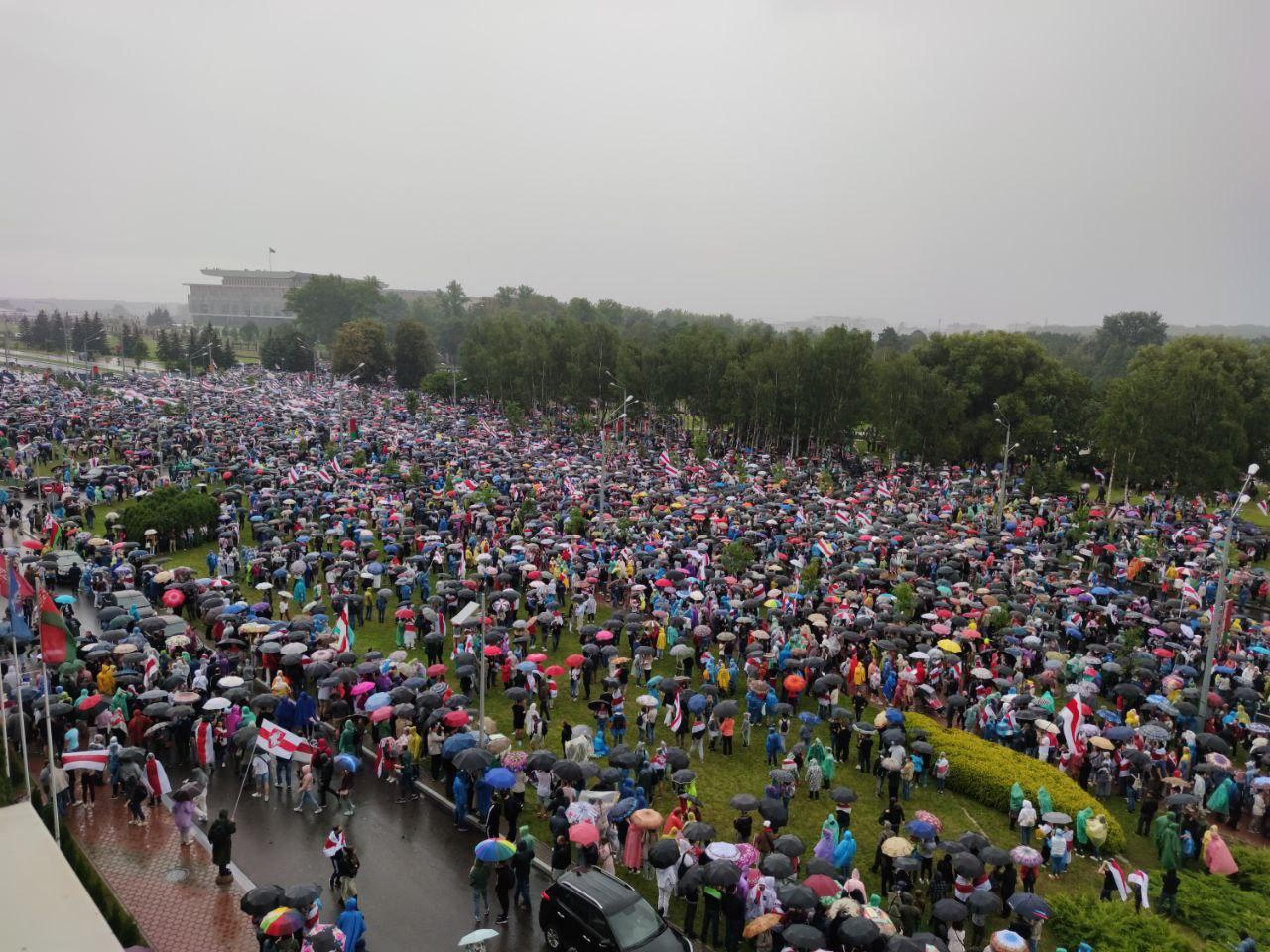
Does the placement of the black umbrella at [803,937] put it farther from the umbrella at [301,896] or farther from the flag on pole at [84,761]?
the flag on pole at [84,761]

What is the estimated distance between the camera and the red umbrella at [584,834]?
40.3ft

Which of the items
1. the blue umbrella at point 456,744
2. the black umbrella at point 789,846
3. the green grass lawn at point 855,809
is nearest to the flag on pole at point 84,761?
the blue umbrella at point 456,744

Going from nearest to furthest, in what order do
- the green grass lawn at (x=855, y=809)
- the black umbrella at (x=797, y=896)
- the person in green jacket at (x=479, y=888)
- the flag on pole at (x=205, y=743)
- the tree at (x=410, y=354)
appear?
the black umbrella at (x=797, y=896), the person in green jacket at (x=479, y=888), the green grass lawn at (x=855, y=809), the flag on pole at (x=205, y=743), the tree at (x=410, y=354)

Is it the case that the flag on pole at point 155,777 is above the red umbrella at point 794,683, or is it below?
below

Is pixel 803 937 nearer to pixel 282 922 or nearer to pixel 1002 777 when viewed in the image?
pixel 282 922

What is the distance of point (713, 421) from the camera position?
61.0m

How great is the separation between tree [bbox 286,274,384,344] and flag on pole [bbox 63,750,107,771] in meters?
122

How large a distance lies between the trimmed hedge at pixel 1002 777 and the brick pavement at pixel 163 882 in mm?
12576

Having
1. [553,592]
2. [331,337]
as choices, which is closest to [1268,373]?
[553,592]

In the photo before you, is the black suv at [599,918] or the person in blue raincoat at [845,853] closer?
the black suv at [599,918]

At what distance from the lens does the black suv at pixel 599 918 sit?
10656 mm

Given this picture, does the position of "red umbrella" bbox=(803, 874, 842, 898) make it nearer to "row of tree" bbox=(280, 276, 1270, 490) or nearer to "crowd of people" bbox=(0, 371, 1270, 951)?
"crowd of people" bbox=(0, 371, 1270, 951)

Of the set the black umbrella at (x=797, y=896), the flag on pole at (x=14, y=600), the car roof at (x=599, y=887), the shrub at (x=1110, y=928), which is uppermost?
→ the flag on pole at (x=14, y=600)

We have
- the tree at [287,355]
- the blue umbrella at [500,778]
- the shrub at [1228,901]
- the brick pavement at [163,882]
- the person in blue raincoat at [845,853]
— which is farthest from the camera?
the tree at [287,355]
